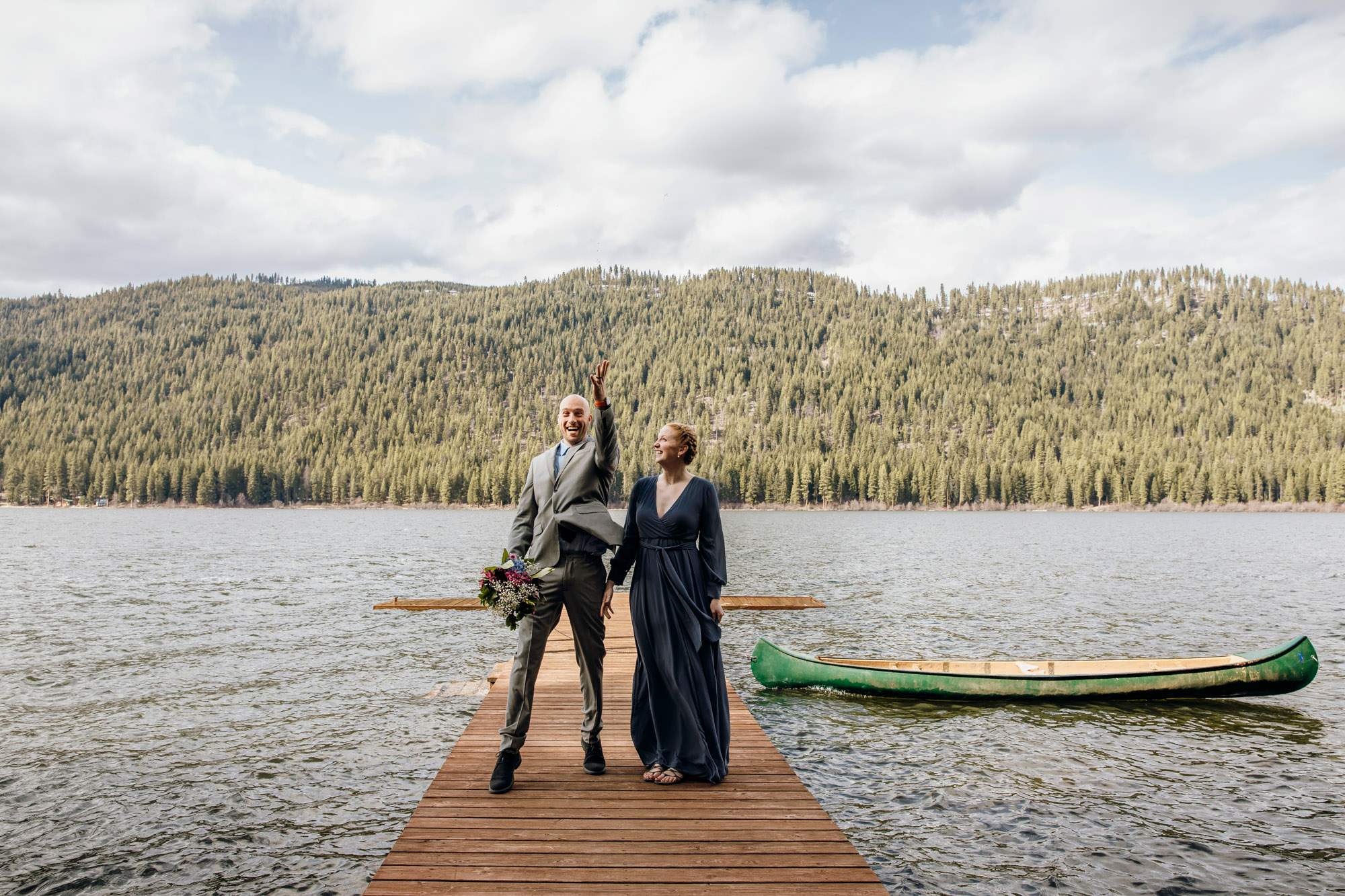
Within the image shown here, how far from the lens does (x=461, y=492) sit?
156750 millimetres

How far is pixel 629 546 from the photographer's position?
7.20m

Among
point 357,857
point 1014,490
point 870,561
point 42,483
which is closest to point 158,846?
point 357,857

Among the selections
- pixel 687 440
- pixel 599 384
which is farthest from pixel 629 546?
pixel 599 384

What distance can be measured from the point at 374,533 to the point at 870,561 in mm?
52021

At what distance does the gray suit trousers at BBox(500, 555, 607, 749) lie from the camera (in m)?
6.76

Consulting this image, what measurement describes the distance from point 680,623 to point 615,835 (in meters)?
1.70

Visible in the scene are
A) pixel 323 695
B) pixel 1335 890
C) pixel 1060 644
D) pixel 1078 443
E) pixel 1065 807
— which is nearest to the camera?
pixel 1335 890

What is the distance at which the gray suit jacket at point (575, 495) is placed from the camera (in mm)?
6672

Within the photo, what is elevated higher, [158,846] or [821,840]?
[821,840]

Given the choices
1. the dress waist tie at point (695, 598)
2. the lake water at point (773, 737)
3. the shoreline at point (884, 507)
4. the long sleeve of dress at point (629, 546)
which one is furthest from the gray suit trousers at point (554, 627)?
the shoreline at point (884, 507)

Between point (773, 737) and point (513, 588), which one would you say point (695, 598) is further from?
point (773, 737)

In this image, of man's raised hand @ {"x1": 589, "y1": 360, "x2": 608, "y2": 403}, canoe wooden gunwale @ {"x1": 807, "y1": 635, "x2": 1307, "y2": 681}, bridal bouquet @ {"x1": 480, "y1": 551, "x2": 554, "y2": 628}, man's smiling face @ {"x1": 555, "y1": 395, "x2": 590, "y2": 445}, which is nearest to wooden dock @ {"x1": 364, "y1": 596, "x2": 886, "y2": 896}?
bridal bouquet @ {"x1": 480, "y1": 551, "x2": 554, "y2": 628}

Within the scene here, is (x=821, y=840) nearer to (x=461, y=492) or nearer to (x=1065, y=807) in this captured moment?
(x=1065, y=807)

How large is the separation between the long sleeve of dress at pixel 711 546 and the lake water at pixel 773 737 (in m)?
3.74
